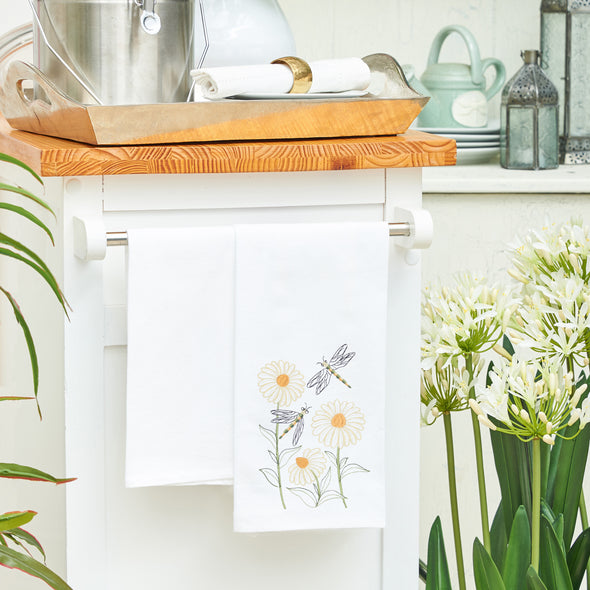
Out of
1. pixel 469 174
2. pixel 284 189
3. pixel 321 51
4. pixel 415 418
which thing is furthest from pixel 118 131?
pixel 321 51

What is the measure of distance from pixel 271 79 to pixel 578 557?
2.06 feet

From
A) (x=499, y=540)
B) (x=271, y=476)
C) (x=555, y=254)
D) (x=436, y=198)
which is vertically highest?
(x=436, y=198)

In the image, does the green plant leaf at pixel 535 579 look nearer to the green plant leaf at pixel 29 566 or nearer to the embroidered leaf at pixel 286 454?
the embroidered leaf at pixel 286 454

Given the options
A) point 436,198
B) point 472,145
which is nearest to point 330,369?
point 436,198

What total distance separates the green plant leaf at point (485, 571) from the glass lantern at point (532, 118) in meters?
0.95

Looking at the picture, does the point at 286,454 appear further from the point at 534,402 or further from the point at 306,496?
the point at 534,402

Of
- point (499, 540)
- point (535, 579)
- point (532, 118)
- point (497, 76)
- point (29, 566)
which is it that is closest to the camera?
point (29, 566)

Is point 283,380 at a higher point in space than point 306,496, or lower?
higher

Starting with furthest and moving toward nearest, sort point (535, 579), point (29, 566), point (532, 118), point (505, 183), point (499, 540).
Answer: point (532, 118)
point (505, 183)
point (499, 540)
point (535, 579)
point (29, 566)

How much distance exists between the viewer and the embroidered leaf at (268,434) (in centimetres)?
93

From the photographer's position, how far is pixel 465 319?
3.09 ft

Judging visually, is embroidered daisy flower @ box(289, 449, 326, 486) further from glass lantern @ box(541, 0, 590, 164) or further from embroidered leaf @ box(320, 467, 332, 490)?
glass lantern @ box(541, 0, 590, 164)

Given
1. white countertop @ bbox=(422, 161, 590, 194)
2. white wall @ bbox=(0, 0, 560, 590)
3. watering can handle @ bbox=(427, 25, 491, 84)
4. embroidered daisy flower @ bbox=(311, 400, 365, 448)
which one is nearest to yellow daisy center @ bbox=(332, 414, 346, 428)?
embroidered daisy flower @ bbox=(311, 400, 365, 448)

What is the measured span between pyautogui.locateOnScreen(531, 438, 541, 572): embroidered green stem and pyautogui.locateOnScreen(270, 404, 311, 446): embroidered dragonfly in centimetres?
24
